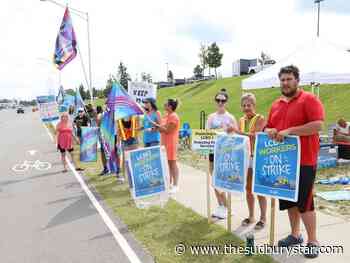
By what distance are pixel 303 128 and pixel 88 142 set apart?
297 inches

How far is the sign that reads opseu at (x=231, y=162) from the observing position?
4938 millimetres

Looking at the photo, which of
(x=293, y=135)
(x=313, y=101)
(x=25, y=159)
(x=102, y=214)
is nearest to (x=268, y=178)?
(x=293, y=135)

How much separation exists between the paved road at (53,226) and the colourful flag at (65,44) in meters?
4.59

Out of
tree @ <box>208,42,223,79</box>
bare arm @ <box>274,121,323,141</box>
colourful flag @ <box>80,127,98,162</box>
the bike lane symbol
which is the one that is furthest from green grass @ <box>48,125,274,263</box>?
tree @ <box>208,42,223,79</box>

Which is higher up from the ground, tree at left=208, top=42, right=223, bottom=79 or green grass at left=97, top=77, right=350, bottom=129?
tree at left=208, top=42, right=223, bottom=79

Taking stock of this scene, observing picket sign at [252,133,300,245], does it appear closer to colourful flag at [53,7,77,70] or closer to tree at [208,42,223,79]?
colourful flag at [53,7,77,70]

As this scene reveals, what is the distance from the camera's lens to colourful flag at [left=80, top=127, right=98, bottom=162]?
1059 centimetres

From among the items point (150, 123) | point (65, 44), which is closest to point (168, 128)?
point (150, 123)

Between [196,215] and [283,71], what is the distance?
2.89m

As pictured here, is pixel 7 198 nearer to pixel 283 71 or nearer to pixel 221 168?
pixel 221 168

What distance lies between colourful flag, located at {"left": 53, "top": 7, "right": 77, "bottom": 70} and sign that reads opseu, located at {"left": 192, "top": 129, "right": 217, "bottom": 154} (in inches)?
333

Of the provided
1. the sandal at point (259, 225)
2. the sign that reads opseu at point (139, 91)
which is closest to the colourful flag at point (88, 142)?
the sign that reads opseu at point (139, 91)

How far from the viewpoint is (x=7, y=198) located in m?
8.23

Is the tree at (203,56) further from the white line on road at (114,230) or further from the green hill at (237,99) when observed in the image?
the white line on road at (114,230)
